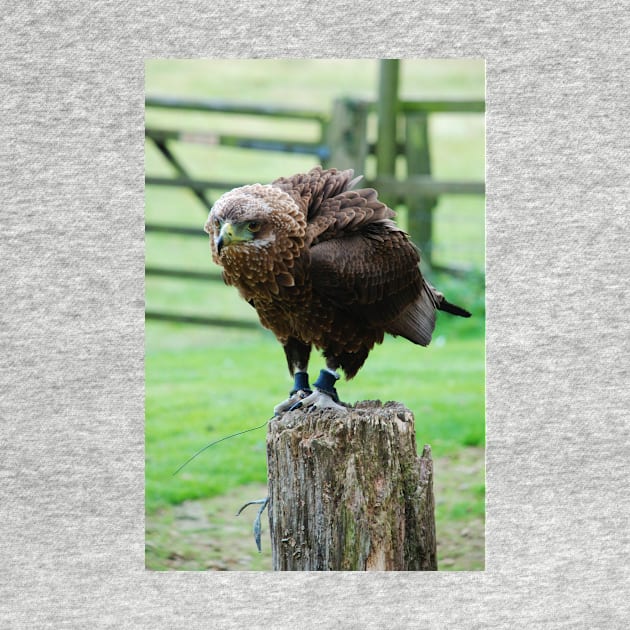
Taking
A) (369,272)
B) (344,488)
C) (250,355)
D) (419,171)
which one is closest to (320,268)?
(369,272)

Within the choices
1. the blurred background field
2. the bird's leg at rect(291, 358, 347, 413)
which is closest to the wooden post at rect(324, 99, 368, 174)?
the blurred background field

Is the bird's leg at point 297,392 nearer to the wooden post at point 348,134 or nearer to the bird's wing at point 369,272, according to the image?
the bird's wing at point 369,272

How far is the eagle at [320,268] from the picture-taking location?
2.66 m

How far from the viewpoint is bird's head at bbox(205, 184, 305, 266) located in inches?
101

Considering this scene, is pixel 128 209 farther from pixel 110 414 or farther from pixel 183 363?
pixel 183 363

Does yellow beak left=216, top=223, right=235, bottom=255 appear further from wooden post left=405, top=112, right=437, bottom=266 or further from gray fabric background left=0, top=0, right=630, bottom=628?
wooden post left=405, top=112, right=437, bottom=266

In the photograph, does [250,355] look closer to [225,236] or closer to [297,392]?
[297,392]

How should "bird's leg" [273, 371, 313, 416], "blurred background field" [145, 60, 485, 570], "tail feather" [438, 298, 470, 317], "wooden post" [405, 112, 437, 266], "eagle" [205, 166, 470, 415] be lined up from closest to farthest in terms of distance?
"eagle" [205, 166, 470, 415], "bird's leg" [273, 371, 313, 416], "tail feather" [438, 298, 470, 317], "blurred background field" [145, 60, 485, 570], "wooden post" [405, 112, 437, 266]

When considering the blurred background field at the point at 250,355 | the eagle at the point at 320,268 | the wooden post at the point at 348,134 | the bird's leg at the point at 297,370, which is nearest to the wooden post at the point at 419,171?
the blurred background field at the point at 250,355

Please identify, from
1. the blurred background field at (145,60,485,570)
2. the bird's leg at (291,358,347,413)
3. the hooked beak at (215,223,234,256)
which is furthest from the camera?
the blurred background field at (145,60,485,570)

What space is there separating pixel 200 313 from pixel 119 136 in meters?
3.84

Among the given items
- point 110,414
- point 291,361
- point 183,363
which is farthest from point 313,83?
point 110,414

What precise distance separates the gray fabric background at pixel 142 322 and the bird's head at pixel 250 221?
0.98ft

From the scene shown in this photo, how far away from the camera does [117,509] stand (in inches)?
109
